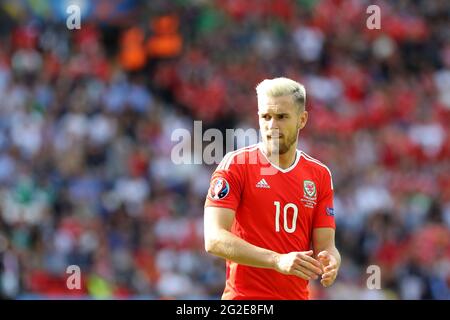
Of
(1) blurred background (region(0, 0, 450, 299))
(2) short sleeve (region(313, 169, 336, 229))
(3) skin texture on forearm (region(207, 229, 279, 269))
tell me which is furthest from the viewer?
(1) blurred background (region(0, 0, 450, 299))

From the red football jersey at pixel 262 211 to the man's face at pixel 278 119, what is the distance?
7.2 inches

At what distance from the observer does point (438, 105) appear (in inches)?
695

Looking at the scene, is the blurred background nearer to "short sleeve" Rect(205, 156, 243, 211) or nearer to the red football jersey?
the red football jersey

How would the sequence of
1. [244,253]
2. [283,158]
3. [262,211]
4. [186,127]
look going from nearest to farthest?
[244,253] → [262,211] → [283,158] → [186,127]

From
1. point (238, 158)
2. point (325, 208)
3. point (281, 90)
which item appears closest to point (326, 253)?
point (325, 208)

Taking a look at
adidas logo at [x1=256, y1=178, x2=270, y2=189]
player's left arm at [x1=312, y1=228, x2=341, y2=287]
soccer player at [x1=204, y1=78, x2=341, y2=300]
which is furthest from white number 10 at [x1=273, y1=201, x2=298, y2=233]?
player's left arm at [x1=312, y1=228, x2=341, y2=287]

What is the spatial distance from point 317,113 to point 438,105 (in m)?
2.14

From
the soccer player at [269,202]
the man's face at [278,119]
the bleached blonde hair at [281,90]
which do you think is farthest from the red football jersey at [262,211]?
the bleached blonde hair at [281,90]

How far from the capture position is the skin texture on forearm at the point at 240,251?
5.84m

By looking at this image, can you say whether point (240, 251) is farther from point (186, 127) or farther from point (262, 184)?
point (186, 127)

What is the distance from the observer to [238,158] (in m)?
6.32

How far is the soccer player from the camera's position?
243 inches

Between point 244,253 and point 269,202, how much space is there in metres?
0.51

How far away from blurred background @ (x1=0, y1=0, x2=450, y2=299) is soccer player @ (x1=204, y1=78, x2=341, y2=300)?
23.9 feet
